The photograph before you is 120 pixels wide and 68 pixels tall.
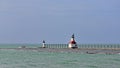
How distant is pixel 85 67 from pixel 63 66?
285 cm

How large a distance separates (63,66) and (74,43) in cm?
4647

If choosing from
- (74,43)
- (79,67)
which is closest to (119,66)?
(79,67)

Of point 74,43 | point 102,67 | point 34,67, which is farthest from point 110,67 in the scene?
point 74,43

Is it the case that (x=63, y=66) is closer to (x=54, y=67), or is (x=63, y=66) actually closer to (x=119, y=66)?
(x=54, y=67)

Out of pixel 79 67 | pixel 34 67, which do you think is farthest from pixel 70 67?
pixel 34 67

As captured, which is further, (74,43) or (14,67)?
(74,43)

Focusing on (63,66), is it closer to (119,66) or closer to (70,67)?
(70,67)

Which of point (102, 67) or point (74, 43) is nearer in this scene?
point (102, 67)

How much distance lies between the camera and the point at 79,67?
1991 inches

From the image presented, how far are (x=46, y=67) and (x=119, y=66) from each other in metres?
8.86

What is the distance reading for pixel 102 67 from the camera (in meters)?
50.5

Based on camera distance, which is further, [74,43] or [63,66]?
[74,43]

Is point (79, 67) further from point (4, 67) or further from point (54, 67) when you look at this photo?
point (4, 67)

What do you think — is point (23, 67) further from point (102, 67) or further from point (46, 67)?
point (102, 67)
